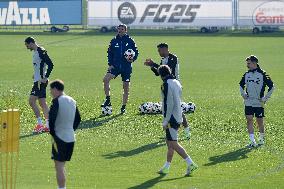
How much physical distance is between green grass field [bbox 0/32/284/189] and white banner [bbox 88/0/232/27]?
18.6m

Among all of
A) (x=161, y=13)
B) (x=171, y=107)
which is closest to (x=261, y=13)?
(x=161, y=13)

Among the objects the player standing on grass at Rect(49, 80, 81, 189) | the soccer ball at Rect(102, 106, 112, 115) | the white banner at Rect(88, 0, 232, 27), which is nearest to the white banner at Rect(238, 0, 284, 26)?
the white banner at Rect(88, 0, 232, 27)

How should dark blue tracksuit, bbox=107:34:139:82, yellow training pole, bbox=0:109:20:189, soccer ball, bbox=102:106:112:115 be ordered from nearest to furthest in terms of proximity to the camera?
1. yellow training pole, bbox=0:109:20:189
2. soccer ball, bbox=102:106:112:115
3. dark blue tracksuit, bbox=107:34:139:82

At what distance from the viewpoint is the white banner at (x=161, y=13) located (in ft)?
195

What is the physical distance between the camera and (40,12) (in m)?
63.2

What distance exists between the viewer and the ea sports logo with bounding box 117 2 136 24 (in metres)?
61.0

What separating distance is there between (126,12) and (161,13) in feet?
8.25

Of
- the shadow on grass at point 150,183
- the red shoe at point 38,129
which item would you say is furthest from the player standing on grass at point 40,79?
the shadow on grass at point 150,183

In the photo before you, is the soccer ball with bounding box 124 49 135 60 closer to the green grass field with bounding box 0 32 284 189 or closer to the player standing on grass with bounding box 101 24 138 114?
the player standing on grass with bounding box 101 24 138 114

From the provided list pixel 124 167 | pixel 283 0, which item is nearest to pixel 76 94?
pixel 124 167

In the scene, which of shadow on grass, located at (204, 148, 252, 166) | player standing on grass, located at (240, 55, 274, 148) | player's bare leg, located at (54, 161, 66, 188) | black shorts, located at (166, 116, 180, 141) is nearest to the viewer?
player's bare leg, located at (54, 161, 66, 188)

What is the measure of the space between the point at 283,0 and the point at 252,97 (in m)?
39.0

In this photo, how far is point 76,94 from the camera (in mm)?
28172

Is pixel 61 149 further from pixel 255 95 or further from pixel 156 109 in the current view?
pixel 156 109
